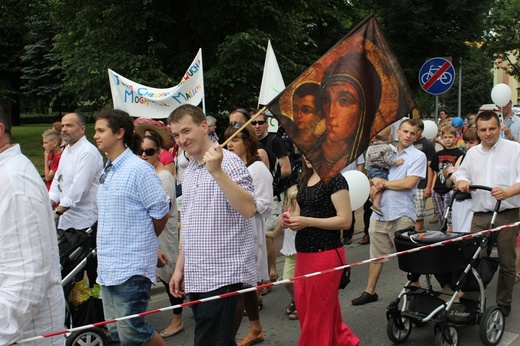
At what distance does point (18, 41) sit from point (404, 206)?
3244cm

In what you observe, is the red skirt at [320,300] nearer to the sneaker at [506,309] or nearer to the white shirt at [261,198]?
the white shirt at [261,198]

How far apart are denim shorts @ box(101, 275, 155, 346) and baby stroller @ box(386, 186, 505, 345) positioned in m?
2.09

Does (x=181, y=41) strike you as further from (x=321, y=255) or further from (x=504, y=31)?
(x=504, y=31)

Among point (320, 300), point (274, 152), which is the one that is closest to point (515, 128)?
point (274, 152)

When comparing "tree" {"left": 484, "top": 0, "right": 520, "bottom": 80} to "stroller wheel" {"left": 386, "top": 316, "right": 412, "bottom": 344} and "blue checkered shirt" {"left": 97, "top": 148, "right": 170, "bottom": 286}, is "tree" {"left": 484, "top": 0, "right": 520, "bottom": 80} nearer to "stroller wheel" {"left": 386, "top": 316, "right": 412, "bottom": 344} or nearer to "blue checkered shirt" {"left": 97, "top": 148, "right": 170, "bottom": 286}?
"stroller wheel" {"left": 386, "top": 316, "right": 412, "bottom": 344}

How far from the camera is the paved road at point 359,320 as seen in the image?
210 inches

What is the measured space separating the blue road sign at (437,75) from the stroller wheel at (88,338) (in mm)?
9065

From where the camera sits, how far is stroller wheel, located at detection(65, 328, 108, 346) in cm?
461

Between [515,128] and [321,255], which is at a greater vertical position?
[515,128]

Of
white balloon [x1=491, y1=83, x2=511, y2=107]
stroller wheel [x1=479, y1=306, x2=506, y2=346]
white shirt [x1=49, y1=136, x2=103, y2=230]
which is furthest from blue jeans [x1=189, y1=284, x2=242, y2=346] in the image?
white balloon [x1=491, y1=83, x2=511, y2=107]

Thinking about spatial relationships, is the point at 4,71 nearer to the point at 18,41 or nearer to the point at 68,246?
the point at 18,41

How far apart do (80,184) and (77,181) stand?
0.12 ft

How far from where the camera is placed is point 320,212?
4.33 m

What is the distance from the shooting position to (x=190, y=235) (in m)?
3.66
